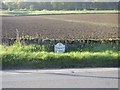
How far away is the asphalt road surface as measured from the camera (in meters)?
7.69

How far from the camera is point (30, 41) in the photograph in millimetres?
14750

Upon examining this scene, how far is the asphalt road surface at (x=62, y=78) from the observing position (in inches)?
303

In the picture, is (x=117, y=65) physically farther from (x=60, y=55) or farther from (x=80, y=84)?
(x=80, y=84)

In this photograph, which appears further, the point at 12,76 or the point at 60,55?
the point at 60,55

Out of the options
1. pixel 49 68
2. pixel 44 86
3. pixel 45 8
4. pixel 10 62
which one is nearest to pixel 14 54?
pixel 10 62

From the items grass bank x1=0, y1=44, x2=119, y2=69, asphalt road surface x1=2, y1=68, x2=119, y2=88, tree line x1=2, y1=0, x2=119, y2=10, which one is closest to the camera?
asphalt road surface x1=2, y1=68, x2=119, y2=88

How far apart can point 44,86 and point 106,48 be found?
6116 mm

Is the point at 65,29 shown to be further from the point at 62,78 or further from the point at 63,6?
the point at 63,6

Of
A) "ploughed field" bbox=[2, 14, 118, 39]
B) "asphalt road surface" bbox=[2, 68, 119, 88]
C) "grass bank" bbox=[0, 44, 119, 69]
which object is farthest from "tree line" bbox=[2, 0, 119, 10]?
"asphalt road surface" bbox=[2, 68, 119, 88]

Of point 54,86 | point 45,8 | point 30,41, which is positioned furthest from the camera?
point 45,8

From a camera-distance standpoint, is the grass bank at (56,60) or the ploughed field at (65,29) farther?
the ploughed field at (65,29)

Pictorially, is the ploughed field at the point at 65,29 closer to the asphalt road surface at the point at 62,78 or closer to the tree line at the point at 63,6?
the asphalt road surface at the point at 62,78

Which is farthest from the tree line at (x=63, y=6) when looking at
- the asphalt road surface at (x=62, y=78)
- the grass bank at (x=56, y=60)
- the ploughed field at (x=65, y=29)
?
the asphalt road surface at (x=62, y=78)

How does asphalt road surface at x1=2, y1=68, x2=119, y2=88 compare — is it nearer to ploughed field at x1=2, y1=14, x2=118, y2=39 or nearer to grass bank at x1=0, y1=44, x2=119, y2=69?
grass bank at x1=0, y1=44, x2=119, y2=69
